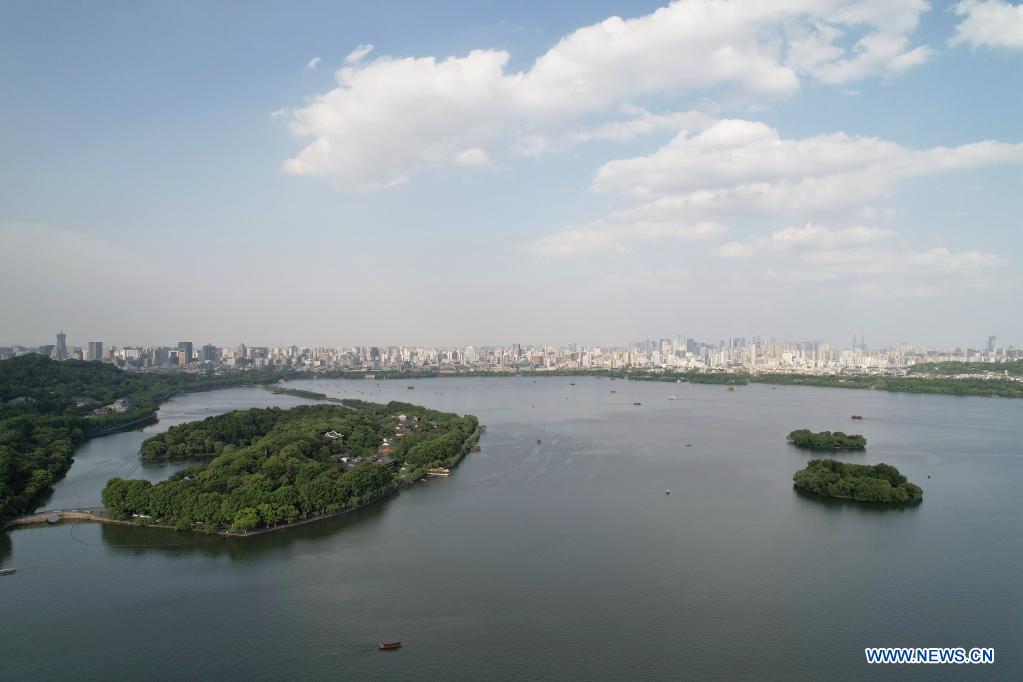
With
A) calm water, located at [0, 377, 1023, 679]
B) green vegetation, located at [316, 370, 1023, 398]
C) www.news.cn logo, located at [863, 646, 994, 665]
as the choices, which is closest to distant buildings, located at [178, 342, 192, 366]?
green vegetation, located at [316, 370, 1023, 398]

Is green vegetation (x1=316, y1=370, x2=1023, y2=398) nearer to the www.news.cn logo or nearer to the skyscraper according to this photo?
the skyscraper

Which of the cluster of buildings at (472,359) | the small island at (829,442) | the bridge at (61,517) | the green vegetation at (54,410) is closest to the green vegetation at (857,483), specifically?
the small island at (829,442)

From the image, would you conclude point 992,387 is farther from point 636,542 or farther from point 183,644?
point 183,644

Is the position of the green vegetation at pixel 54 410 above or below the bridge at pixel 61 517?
above

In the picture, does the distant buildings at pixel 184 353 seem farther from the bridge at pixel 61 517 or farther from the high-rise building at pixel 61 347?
the bridge at pixel 61 517

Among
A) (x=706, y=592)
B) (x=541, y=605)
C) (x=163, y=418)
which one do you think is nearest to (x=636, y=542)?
(x=706, y=592)

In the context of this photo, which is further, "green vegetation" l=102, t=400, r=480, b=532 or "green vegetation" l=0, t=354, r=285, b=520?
"green vegetation" l=0, t=354, r=285, b=520
